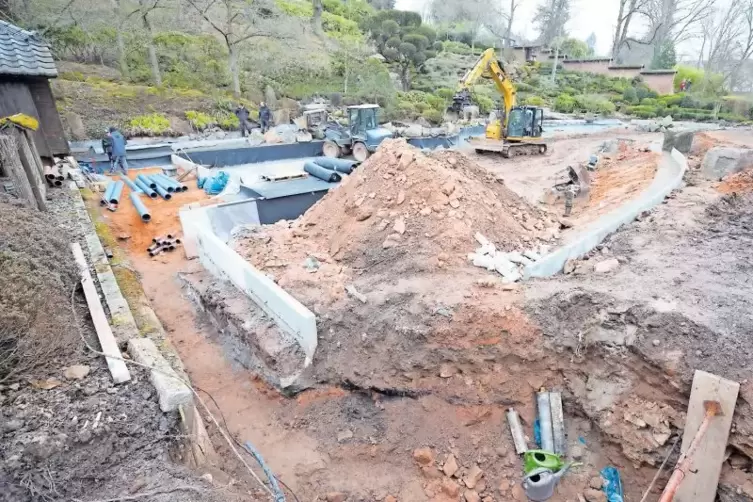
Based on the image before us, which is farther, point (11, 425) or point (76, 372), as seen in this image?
point (76, 372)

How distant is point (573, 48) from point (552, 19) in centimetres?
416

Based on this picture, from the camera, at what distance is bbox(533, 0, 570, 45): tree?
45.8 m

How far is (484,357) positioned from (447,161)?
4425 millimetres

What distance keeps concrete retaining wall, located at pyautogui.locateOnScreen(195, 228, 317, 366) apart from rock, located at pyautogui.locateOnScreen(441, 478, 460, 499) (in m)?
2.22

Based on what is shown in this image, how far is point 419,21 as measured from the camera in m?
32.8

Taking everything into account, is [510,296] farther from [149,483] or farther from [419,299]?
[149,483]

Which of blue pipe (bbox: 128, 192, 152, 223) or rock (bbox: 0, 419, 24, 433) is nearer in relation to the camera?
rock (bbox: 0, 419, 24, 433)

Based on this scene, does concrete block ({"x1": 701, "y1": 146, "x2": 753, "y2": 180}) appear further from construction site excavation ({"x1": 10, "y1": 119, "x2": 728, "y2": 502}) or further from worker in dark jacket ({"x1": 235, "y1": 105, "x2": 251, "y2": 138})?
worker in dark jacket ({"x1": 235, "y1": 105, "x2": 251, "y2": 138})

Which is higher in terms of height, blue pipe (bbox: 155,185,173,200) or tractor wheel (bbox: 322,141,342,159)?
tractor wheel (bbox: 322,141,342,159)

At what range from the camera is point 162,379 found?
13.4ft

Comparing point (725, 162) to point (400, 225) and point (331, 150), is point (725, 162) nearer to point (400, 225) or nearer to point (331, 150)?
point (400, 225)

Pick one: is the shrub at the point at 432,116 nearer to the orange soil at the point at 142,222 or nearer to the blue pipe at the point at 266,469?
the orange soil at the point at 142,222

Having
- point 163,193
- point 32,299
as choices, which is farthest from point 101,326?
point 163,193

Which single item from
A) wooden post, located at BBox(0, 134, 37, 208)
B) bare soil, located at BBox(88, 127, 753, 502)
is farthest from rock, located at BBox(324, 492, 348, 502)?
wooden post, located at BBox(0, 134, 37, 208)
